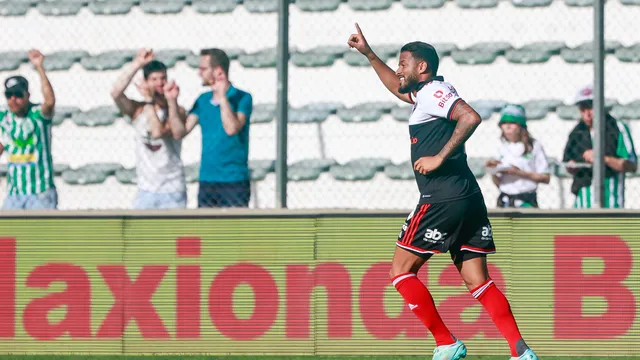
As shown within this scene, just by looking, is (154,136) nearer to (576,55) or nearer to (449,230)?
(449,230)

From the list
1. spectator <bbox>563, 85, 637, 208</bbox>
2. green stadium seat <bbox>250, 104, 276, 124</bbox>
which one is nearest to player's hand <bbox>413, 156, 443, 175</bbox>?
spectator <bbox>563, 85, 637, 208</bbox>

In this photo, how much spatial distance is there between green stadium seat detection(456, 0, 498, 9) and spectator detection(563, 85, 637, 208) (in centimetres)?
128

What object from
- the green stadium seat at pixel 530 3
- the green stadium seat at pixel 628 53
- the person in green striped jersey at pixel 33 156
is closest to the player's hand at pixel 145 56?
the person in green striped jersey at pixel 33 156

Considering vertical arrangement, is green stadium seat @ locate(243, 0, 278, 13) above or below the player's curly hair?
above

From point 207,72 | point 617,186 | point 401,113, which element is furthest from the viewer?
point 401,113

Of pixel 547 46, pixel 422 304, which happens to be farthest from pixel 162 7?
pixel 422 304

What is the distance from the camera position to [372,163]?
32.1 ft

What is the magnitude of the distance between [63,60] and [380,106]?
2.83 m

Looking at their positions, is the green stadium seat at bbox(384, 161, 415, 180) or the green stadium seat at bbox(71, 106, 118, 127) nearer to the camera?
the green stadium seat at bbox(384, 161, 415, 180)

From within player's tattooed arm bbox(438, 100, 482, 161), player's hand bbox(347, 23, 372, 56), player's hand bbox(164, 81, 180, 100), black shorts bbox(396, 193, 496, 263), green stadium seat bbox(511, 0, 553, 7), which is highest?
green stadium seat bbox(511, 0, 553, 7)

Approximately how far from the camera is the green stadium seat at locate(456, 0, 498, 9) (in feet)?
32.8

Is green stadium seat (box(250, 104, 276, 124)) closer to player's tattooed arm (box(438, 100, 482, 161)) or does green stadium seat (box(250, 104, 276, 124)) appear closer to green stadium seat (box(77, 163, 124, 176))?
green stadium seat (box(77, 163, 124, 176))

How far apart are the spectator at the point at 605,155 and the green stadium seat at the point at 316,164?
188 cm

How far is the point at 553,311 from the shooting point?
786 centimetres
